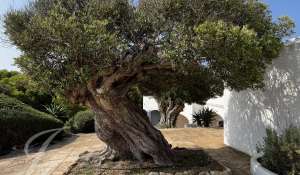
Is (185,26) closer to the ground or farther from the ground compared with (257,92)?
farther from the ground

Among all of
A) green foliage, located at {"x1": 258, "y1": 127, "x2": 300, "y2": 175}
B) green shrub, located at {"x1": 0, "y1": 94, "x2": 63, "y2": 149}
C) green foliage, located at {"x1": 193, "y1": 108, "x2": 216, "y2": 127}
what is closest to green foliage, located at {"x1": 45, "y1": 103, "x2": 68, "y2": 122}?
green shrub, located at {"x1": 0, "y1": 94, "x2": 63, "y2": 149}

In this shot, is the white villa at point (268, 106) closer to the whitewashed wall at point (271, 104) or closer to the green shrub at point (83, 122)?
the whitewashed wall at point (271, 104)

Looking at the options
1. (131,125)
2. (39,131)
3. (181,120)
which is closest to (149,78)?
(131,125)

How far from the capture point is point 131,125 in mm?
9273

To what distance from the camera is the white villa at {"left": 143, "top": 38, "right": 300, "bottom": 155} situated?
8.52 m

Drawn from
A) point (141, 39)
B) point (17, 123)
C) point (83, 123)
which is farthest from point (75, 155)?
point (83, 123)

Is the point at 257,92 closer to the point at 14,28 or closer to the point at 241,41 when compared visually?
the point at 241,41

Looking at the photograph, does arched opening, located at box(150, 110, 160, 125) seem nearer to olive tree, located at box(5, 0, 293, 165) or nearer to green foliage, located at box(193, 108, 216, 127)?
green foliage, located at box(193, 108, 216, 127)

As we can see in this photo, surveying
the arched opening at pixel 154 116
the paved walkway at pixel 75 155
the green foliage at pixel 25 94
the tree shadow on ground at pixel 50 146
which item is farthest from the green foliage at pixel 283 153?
the arched opening at pixel 154 116

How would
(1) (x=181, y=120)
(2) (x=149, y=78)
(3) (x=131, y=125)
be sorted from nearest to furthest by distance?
(3) (x=131, y=125), (2) (x=149, y=78), (1) (x=181, y=120)

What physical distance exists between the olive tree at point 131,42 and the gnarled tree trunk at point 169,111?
1221 centimetres

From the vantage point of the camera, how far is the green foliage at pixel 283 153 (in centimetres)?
656

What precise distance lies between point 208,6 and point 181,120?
24.6 meters

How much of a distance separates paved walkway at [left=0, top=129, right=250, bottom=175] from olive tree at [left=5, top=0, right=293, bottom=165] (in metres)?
2.42
